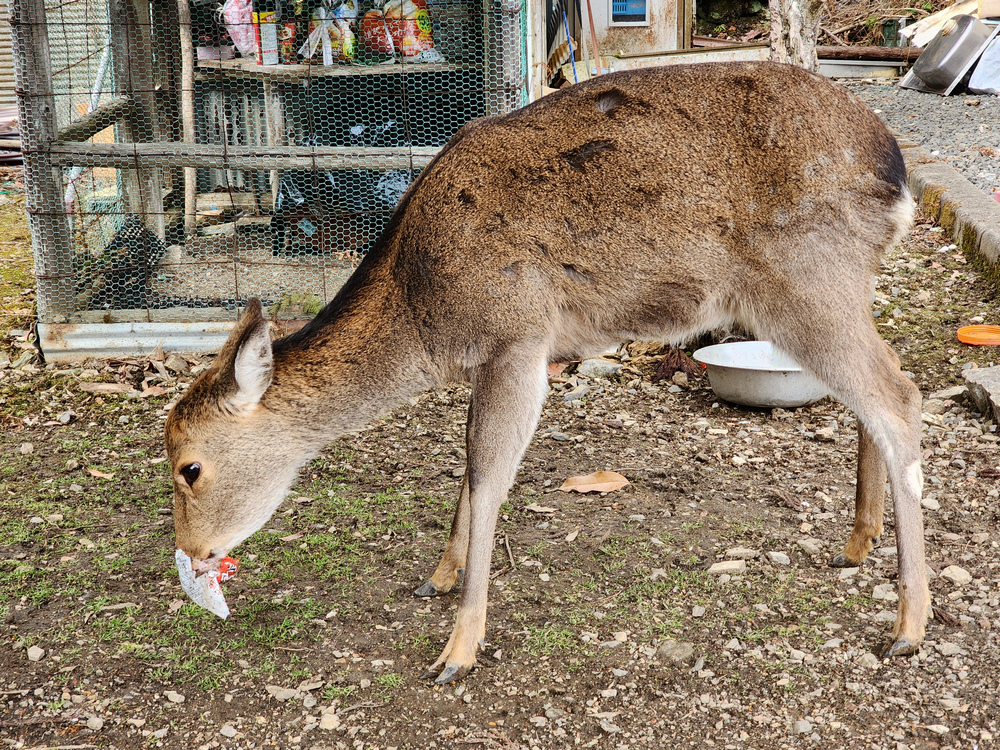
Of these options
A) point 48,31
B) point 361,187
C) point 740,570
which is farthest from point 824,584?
point 48,31

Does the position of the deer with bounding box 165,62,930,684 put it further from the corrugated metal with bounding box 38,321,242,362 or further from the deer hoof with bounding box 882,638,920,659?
the corrugated metal with bounding box 38,321,242,362

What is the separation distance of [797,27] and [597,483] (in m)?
3.34

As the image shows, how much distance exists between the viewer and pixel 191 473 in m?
3.48

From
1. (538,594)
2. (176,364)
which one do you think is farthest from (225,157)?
(538,594)

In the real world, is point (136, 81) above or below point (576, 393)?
above

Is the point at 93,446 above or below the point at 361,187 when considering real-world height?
below

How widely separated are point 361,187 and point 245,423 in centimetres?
413

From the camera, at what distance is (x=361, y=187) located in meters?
7.29

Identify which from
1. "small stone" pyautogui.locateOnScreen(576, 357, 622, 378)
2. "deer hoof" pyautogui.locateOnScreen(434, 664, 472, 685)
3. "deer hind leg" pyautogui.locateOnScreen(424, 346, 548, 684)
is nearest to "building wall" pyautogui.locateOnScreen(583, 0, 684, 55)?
"small stone" pyautogui.locateOnScreen(576, 357, 622, 378)

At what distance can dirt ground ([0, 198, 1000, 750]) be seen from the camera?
10.4 ft

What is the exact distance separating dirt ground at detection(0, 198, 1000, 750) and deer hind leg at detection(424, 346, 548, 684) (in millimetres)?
143

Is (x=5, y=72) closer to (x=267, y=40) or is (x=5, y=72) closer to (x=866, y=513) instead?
(x=267, y=40)

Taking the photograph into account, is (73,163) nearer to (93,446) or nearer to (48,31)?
(48,31)

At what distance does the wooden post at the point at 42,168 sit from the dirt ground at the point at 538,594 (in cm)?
78
